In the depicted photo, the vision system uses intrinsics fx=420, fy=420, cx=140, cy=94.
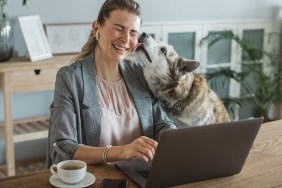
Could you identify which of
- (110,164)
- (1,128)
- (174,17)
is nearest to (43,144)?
(1,128)

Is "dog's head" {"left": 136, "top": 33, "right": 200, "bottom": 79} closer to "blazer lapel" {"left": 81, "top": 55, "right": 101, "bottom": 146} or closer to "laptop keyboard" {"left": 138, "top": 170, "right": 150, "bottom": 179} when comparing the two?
"blazer lapel" {"left": 81, "top": 55, "right": 101, "bottom": 146}

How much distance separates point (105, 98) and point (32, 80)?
1433mm

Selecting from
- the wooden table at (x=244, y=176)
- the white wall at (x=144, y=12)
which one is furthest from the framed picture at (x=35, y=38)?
the wooden table at (x=244, y=176)

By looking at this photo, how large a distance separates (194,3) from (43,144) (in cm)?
194

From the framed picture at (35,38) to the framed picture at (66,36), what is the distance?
6.8 inches

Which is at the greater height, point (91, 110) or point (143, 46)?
point (143, 46)

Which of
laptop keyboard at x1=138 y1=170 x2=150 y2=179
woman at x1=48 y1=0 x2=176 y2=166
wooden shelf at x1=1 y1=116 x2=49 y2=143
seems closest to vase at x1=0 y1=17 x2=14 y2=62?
wooden shelf at x1=1 y1=116 x2=49 y2=143

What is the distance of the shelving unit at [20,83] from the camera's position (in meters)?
2.87

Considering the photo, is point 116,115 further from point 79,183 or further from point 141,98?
point 79,183

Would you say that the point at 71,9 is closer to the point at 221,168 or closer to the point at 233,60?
the point at 233,60

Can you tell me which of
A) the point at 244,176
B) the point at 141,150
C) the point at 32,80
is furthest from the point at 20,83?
the point at 244,176

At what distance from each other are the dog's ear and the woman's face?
0.36m

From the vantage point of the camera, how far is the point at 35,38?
3080 mm

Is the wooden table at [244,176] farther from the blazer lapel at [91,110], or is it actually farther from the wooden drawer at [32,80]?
the wooden drawer at [32,80]
